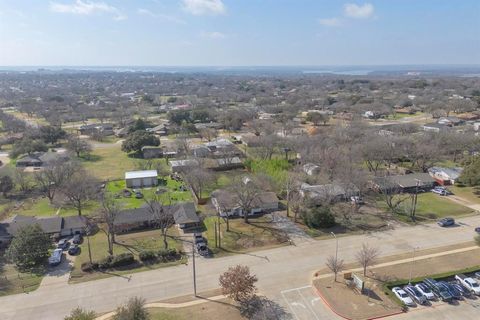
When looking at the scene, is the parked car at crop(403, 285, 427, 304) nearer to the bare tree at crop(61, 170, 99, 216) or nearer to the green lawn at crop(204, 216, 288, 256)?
the green lawn at crop(204, 216, 288, 256)

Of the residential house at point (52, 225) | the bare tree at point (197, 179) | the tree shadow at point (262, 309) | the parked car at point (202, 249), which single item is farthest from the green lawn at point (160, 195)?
the tree shadow at point (262, 309)

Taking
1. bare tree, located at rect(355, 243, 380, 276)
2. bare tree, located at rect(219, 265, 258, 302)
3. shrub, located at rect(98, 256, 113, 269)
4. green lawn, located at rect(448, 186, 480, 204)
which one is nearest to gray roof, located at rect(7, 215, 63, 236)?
shrub, located at rect(98, 256, 113, 269)

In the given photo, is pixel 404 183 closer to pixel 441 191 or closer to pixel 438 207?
pixel 441 191

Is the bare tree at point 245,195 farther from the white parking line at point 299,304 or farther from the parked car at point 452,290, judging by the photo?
the parked car at point 452,290

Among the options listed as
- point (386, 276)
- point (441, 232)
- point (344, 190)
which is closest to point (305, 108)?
point (344, 190)

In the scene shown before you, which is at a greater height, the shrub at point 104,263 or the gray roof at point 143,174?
the gray roof at point 143,174

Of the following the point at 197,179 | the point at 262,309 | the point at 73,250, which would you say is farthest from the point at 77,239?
the point at 262,309
